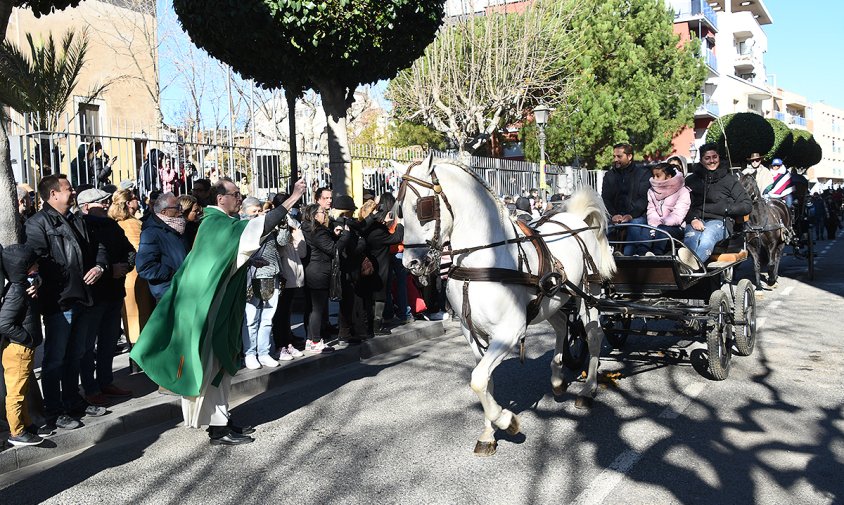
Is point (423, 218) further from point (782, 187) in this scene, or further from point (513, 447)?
point (782, 187)

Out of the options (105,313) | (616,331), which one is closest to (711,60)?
(616,331)

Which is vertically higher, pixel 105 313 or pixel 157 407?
pixel 105 313

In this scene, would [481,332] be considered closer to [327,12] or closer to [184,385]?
[184,385]

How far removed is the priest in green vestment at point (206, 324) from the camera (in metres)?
5.59

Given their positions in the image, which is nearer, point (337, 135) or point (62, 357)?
point (62, 357)

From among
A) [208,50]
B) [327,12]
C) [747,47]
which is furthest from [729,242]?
[747,47]

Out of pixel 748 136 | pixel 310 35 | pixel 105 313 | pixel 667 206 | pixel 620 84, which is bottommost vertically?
pixel 105 313

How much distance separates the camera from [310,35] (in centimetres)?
1016

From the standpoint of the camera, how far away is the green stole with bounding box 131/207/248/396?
559 cm

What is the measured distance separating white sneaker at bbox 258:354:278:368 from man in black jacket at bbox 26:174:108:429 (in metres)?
2.16

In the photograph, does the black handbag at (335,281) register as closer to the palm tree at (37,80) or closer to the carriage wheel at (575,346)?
the carriage wheel at (575,346)

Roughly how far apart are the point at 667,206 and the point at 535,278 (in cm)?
308

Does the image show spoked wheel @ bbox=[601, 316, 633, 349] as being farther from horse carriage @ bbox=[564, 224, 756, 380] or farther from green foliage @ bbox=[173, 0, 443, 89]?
green foliage @ bbox=[173, 0, 443, 89]

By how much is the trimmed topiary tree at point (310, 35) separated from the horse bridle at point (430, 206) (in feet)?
17.9
